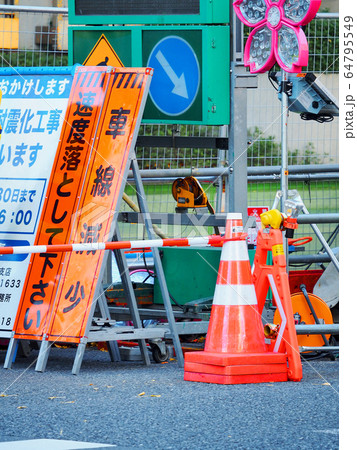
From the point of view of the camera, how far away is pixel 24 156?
792 centimetres

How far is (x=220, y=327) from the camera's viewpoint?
691 centimetres

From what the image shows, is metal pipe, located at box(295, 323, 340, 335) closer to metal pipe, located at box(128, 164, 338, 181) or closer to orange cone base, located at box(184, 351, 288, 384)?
orange cone base, located at box(184, 351, 288, 384)

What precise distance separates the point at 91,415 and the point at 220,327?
5.42ft

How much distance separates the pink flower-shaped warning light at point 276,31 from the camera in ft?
24.8

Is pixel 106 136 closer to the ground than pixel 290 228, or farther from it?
farther from it

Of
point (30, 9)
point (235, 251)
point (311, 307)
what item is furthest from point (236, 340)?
point (30, 9)

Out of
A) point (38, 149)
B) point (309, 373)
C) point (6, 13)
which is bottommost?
point (309, 373)

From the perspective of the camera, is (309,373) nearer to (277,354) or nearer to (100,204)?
(277,354)

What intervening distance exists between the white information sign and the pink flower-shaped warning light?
148 centimetres

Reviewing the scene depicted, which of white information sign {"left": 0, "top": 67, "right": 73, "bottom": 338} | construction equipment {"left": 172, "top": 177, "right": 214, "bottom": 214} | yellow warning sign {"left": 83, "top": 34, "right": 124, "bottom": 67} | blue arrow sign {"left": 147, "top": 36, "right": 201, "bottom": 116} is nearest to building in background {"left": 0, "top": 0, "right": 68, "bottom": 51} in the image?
yellow warning sign {"left": 83, "top": 34, "right": 124, "bottom": 67}

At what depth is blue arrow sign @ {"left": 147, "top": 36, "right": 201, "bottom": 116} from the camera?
8508 millimetres

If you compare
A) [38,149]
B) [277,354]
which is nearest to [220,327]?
[277,354]

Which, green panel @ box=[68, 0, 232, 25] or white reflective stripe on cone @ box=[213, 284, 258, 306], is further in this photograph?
green panel @ box=[68, 0, 232, 25]

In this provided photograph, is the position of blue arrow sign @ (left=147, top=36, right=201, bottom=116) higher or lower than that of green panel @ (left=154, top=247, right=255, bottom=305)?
higher
